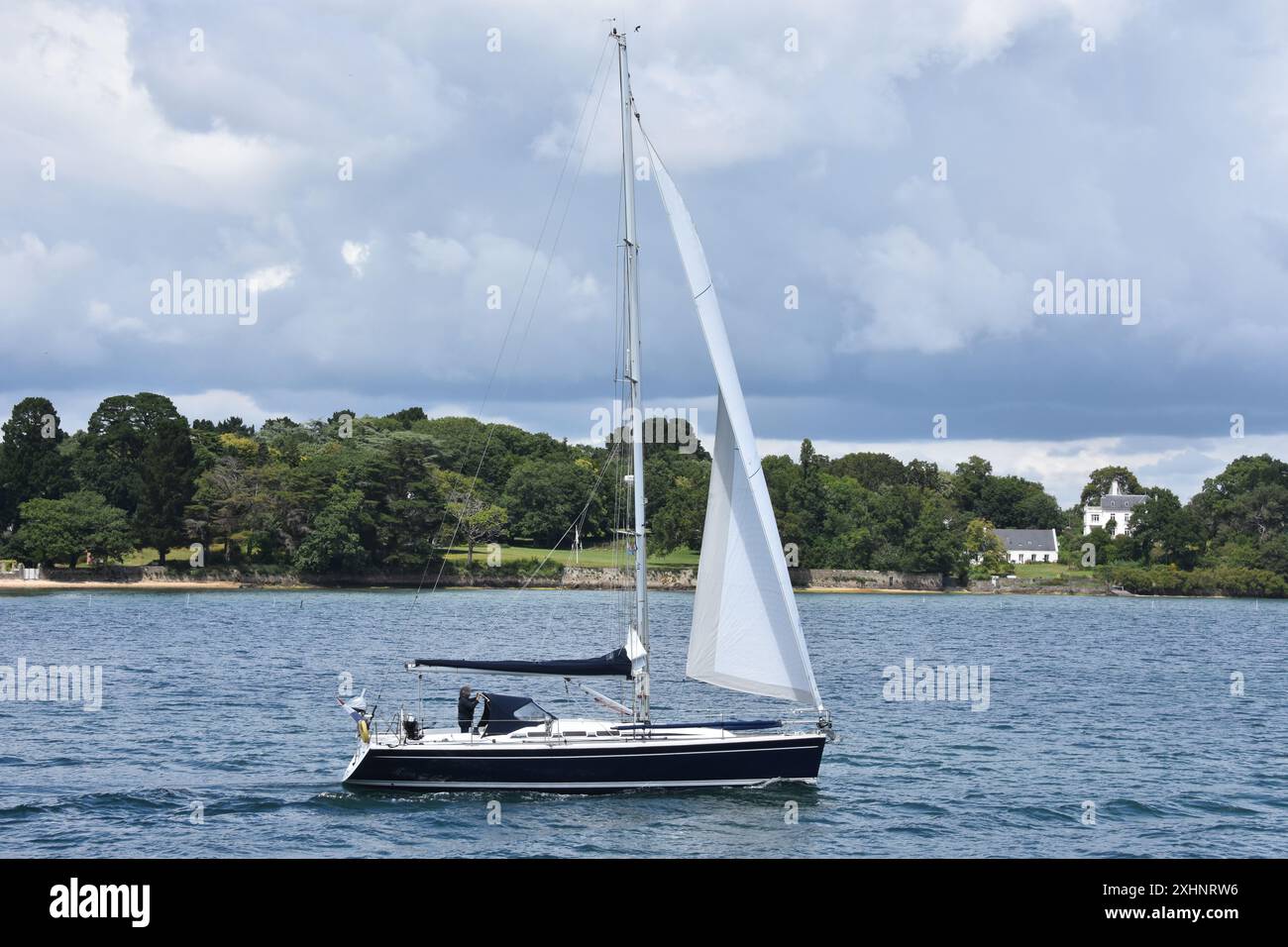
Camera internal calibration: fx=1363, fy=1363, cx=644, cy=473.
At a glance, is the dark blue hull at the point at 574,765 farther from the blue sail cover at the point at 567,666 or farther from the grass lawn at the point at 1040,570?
the grass lawn at the point at 1040,570

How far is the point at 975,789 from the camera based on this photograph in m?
32.7

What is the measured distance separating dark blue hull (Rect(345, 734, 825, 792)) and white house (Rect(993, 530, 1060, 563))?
573ft

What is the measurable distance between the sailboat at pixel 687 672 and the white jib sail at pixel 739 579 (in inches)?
1.0

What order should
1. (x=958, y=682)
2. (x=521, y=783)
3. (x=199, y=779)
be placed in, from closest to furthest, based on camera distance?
(x=521, y=783) → (x=199, y=779) → (x=958, y=682)

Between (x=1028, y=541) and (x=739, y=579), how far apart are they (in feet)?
582

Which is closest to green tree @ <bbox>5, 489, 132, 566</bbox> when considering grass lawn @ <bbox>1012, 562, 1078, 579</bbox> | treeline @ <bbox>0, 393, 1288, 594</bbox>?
treeline @ <bbox>0, 393, 1288, 594</bbox>

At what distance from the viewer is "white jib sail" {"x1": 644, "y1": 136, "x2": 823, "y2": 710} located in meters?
28.9

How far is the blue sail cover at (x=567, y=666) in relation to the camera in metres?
28.9

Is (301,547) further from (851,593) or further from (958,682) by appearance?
(958,682)

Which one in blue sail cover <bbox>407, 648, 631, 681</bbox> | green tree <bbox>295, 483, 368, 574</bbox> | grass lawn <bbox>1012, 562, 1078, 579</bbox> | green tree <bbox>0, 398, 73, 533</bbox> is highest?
green tree <bbox>0, 398, 73, 533</bbox>

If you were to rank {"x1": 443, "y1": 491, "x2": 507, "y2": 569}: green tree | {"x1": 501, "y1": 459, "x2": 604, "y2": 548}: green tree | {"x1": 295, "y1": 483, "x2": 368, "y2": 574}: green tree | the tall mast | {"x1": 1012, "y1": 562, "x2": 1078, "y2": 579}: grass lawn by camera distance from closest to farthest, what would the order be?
the tall mast < {"x1": 295, "y1": 483, "x2": 368, "y2": 574}: green tree < {"x1": 443, "y1": 491, "x2": 507, "y2": 569}: green tree < {"x1": 501, "y1": 459, "x2": 604, "y2": 548}: green tree < {"x1": 1012, "y1": 562, "x2": 1078, "y2": 579}: grass lawn

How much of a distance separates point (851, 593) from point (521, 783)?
127 metres

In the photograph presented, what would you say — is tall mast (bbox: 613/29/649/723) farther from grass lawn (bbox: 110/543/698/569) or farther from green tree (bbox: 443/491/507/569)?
grass lawn (bbox: 110/543/698/569)
